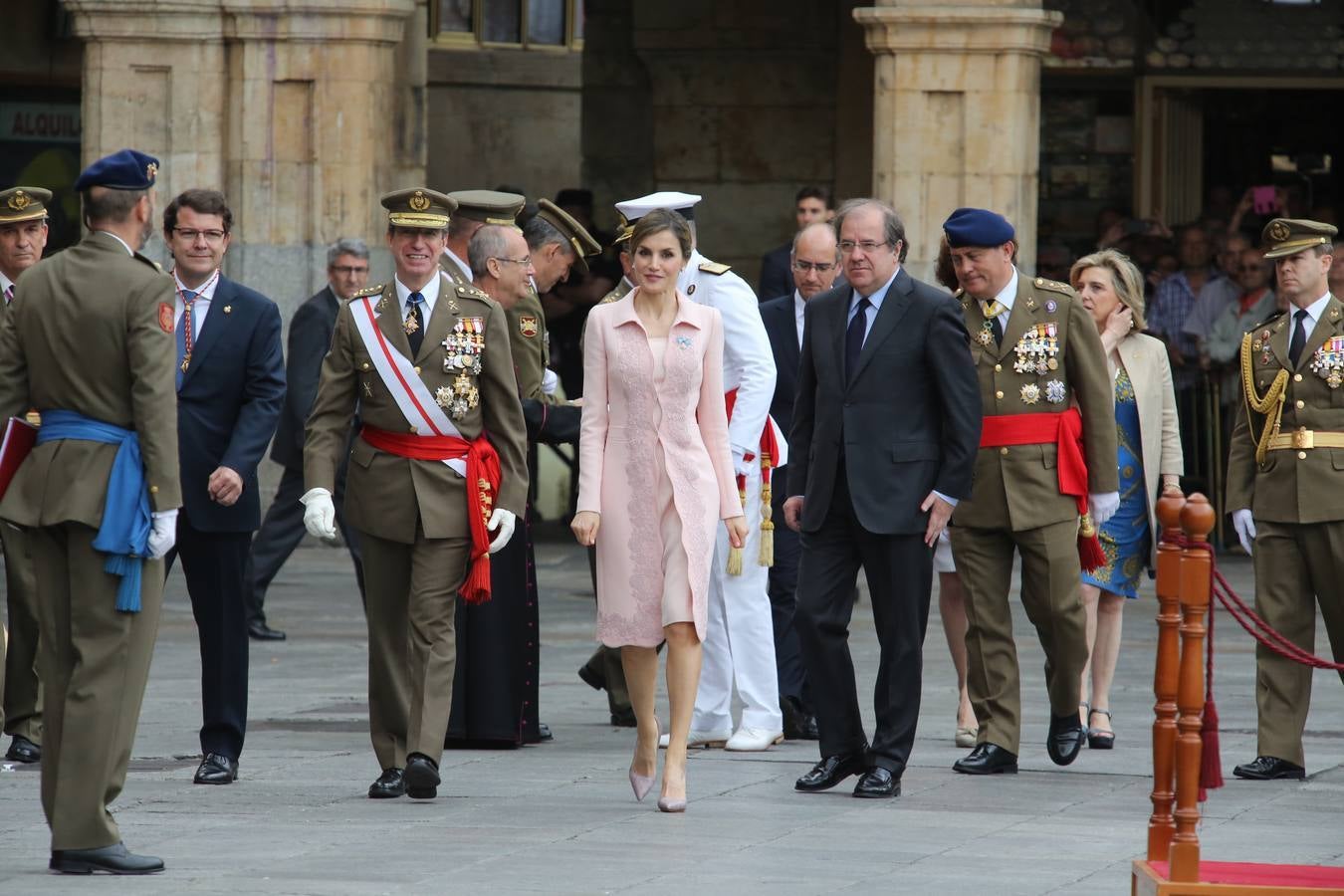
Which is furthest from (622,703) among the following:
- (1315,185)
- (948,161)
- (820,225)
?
(1315,185)

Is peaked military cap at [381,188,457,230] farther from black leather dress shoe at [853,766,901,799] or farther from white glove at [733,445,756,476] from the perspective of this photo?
black leather dress shoe at [853,766,901,799]

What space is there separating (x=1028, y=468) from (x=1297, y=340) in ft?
3.36

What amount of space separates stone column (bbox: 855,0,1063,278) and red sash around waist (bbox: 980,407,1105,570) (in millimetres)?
6916

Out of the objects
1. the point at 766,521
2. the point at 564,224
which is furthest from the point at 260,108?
the point at 766,521

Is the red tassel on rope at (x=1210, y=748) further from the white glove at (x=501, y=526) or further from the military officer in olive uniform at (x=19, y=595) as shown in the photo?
the military officer in olive uniform at (x=19, y=595)

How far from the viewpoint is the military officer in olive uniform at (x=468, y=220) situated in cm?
918

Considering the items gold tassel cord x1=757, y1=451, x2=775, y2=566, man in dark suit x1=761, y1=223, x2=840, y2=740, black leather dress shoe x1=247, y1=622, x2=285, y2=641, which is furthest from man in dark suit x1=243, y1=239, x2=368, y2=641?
gold tassel cord x1=757, y1=451, x2=775, y2=566

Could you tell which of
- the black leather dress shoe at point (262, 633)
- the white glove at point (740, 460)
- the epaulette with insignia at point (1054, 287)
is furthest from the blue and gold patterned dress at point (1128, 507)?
the black leather dress shoe at point (262, 633)

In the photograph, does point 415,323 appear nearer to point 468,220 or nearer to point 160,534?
point 468,220

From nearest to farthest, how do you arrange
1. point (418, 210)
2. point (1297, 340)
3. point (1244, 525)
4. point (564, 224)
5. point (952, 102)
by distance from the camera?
1. point (418, 210)
2. point (1297, 340)
3. point (1244, 525)
4. point (564, 224)
5. point (952, 102)

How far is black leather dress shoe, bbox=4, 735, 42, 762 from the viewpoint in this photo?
892 cm

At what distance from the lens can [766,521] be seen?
9305mm

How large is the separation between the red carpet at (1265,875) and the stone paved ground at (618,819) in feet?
1.85

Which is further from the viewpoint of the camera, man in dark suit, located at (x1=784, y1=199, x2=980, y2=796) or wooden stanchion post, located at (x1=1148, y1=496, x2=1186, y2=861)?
man in dark suit, located at (x1=784, y1=199, x2=980, y2=796)
